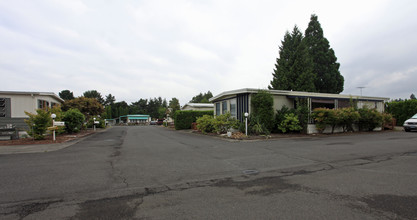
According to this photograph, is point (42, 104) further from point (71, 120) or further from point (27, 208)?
point (27, 208)

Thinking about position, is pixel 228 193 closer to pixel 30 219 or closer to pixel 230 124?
pixel 30 219

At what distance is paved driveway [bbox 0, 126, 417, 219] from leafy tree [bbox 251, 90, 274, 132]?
7.19m

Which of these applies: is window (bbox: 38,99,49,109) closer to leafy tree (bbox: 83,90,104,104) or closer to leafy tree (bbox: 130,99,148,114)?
leafy tree (bbox: 83,90,104,104)

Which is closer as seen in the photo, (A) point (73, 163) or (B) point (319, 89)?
(A) point (73, 163)

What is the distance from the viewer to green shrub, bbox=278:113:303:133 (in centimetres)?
1339

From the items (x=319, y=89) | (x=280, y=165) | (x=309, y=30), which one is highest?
(x=309, y=30)

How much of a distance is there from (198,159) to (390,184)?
466 cm

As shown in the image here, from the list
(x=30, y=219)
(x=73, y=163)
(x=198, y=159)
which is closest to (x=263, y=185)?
(x=198, y=159)

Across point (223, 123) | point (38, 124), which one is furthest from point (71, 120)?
point (223, 123)

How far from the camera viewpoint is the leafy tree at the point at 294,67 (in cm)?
2770

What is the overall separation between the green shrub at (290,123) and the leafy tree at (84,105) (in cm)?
2161

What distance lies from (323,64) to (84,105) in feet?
110

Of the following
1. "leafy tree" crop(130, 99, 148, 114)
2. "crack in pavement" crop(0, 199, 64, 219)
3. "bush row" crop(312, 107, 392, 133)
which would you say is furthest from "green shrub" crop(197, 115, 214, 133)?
"leafy tree" crop(130, 99, 148, 114)

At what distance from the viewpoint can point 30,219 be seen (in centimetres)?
271
